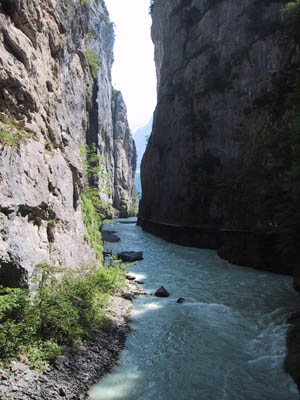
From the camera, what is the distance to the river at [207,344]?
5824 mm

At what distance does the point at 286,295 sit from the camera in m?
12.0

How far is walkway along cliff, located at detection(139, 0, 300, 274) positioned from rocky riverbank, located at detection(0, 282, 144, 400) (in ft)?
25.6

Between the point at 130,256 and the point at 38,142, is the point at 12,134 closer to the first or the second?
the point at 38,142

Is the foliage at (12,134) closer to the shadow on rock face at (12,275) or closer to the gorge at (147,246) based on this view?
the gorge at (147,246)

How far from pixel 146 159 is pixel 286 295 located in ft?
110

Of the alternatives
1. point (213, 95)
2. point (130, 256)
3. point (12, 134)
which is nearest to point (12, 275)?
point (12, 134)

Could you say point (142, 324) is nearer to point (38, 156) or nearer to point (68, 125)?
point (38, 156)

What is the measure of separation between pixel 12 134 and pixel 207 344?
7.57 m

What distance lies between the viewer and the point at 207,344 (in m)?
7.75

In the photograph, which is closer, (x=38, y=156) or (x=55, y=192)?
(x=38, y=156)

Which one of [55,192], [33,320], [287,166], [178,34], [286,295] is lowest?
[286,295]

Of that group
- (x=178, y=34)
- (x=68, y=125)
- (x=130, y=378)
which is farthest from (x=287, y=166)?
(x=178, y=34)

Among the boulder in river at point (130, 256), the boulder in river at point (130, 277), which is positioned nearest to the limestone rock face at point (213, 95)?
the boulder in river at point (130, 256)

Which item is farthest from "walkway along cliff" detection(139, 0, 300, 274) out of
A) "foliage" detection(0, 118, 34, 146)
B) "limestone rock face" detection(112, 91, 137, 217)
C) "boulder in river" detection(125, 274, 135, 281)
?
"limestone rock face" detection(112, 91, 137, 217)
